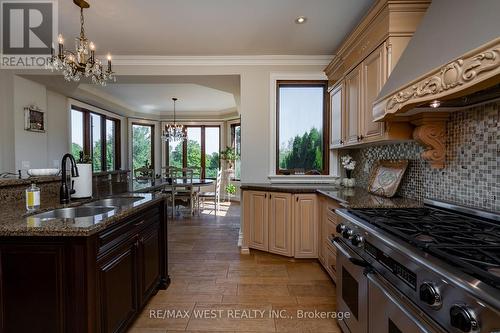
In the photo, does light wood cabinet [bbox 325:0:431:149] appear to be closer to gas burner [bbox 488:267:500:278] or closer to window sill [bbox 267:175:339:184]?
window sill [bbox 267:175:339:184]

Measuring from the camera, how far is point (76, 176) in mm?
2068

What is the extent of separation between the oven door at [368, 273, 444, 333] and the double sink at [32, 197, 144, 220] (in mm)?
1788

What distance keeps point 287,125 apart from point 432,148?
198 cm

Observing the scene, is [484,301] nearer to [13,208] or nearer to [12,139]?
[13,208]

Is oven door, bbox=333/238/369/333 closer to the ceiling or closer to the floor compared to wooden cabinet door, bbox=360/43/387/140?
closer to the floor

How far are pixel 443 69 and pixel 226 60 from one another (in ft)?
9.39

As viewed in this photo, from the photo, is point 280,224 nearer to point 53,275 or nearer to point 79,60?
point 53,275

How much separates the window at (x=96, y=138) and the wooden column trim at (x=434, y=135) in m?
5.68

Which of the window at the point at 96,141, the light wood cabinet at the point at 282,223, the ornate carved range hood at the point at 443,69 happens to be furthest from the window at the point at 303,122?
the window at the point at 96,141

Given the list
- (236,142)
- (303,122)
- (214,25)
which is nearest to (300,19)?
(214,25)

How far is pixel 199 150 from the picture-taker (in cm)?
809

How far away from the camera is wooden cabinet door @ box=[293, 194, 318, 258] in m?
3.04

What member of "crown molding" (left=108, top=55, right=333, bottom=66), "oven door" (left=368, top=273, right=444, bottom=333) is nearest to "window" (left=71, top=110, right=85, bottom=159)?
"crown molding" (left=108, top=55, right=333, bottom=66)

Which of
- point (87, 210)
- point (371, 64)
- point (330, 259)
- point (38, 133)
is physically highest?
point (371, 64)
